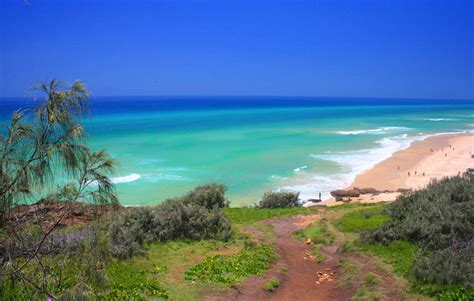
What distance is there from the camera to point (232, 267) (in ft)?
44.1

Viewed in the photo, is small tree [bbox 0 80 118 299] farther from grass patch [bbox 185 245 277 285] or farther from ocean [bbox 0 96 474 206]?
ocean [bbox 0 96 474 206]

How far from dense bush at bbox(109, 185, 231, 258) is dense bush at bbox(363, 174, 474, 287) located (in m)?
5.92

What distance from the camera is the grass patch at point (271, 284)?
12.2 metres

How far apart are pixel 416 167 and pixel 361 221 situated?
28386mm

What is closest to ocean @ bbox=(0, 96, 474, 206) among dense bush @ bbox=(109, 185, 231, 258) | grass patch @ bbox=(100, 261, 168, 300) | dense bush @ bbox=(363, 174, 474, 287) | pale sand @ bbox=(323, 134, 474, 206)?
pale sand @ bbox=(323, 134, 474, 206)

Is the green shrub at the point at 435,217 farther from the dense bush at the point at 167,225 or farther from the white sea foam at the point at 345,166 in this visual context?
the white sea foam at the point at 345,166

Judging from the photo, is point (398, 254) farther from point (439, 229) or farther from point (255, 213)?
point (255, 213)

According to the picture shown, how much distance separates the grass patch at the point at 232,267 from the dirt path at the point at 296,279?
33cm

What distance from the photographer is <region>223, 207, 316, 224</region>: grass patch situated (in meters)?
21.2

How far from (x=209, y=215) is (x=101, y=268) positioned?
10.7 meters

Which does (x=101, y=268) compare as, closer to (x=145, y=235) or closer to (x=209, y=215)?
(x=145, y=235)

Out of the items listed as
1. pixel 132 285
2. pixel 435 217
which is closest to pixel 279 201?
pixel 435 217

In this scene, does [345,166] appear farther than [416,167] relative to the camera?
Yes

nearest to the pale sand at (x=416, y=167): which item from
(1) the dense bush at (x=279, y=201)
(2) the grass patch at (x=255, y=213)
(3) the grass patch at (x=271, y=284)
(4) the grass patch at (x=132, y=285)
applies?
(1) the dense bush at (x=279, y=201)
